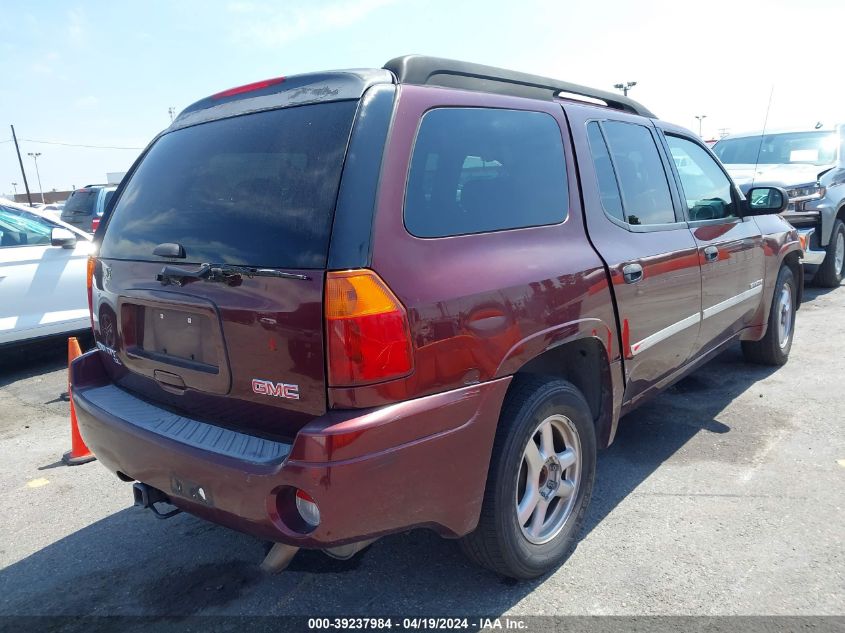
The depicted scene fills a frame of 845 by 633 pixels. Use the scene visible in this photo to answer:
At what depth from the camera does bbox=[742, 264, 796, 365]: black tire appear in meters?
4.98

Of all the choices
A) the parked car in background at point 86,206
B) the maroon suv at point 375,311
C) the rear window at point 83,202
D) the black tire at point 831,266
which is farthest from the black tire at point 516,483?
the rear window at point 83,202

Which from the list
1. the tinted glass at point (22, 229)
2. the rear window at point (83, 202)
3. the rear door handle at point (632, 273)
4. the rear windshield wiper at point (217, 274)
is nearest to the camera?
the rear windshield wiper at point (217, 274)

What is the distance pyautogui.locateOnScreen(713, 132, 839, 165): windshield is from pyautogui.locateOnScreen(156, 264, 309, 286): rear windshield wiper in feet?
26.8

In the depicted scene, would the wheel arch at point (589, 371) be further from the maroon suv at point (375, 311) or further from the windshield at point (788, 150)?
the windshield at point (788, 150)

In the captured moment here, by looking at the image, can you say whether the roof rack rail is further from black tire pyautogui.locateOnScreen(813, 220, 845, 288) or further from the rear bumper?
black tire pyautogui.locateOnScreen(813, 220, 845, 288)

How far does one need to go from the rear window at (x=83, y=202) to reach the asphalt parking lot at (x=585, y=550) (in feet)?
33.3

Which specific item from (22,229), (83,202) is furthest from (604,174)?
(83,202)

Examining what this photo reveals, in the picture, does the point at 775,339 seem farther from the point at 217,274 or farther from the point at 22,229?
the point at 22,229

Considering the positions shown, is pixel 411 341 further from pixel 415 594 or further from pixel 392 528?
pixel 415 594

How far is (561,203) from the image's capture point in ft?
9.16

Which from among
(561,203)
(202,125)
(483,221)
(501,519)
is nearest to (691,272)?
(561,203)

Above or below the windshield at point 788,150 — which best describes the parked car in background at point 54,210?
below

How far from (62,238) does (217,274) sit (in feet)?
15.2

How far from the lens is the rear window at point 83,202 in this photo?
13.2 meters
